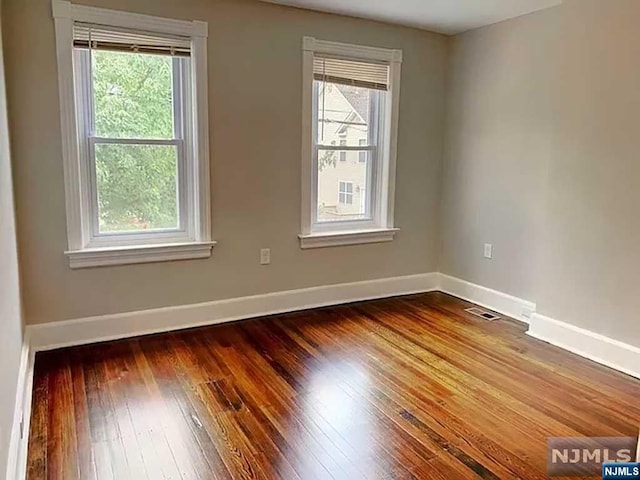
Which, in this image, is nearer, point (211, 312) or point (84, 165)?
point (84, 165)

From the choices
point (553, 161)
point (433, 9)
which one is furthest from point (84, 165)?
point (553, 161)

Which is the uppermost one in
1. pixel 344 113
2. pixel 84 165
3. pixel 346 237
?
pixel 344 113

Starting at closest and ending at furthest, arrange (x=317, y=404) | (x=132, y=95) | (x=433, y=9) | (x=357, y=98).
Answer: (x=317, y=404), (x=132, y=95), (x=433, y=9), (x=357, y=98)

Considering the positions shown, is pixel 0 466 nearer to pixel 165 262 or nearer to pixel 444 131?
pixel 165 262

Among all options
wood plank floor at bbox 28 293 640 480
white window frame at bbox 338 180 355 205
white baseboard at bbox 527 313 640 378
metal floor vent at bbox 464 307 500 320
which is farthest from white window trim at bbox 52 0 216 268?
white baseboard at bbox 527 313 640 378

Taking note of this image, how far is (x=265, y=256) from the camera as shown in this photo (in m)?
3.82

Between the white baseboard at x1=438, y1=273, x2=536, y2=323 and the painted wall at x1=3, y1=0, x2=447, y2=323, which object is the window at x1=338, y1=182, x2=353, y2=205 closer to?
the painted wall at x1=3, y1=0, x2=447, y2=323

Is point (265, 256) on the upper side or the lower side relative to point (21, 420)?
upper

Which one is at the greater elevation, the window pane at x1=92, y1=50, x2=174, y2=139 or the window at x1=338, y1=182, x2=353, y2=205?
the window pane at x1=92, y1=50, x2=174, y2=139

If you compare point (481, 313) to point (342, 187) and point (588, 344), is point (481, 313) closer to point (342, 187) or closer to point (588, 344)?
point (588, 344)

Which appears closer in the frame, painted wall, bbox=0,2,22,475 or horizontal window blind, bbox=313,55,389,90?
painted wall, bbox=0,2,22,475

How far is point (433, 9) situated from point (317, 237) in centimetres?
190

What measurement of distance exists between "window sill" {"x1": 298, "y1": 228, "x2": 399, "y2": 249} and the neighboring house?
0.54 ft

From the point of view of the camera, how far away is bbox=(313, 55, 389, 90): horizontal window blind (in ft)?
12.5
